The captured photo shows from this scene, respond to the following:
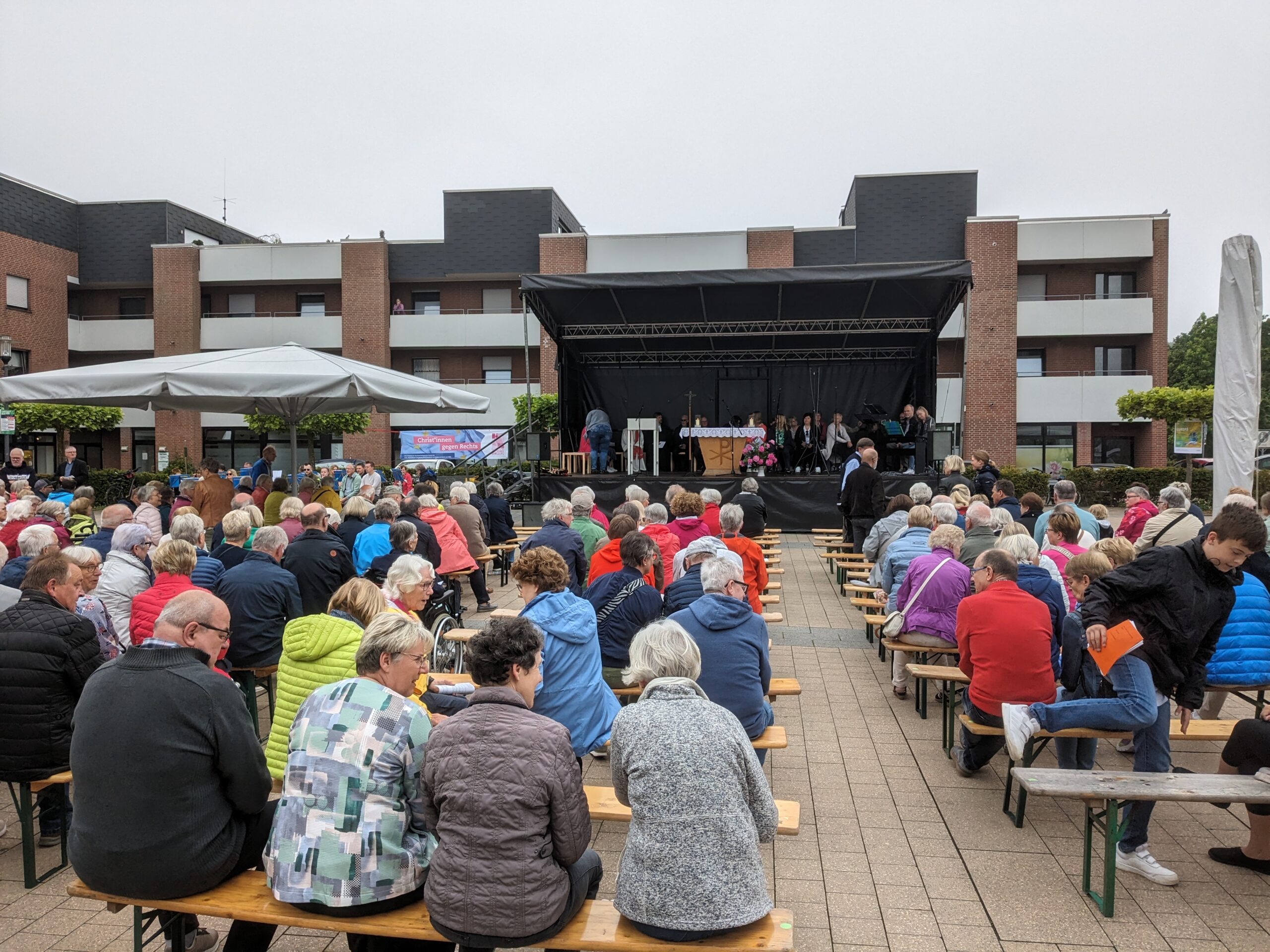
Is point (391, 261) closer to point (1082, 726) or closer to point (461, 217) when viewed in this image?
point (461, 217)

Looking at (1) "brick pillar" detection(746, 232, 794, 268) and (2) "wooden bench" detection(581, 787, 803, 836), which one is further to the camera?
(1) "brick pillar" detection(746, 232, 794, 268)

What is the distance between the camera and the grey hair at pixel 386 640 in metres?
2.52

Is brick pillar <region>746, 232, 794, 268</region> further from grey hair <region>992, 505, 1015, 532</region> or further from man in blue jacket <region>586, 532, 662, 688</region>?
A: man in blue jacket <region>586, 532, 662, 688</region>

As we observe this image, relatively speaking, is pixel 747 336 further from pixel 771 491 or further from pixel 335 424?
pixel 335 424

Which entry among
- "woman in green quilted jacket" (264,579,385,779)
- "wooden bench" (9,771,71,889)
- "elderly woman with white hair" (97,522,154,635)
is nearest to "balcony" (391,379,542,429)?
"elderly woman with white hair" (97,522,154,635)

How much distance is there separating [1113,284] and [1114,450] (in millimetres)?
5459

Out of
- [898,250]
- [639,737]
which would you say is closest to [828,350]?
[898,250]

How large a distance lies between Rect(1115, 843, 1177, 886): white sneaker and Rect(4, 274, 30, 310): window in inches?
1352

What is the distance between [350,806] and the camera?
7.73 feet

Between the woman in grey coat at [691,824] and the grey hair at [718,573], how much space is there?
5.19 ft

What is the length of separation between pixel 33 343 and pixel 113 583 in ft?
99.4

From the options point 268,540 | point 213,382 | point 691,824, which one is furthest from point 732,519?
point 213,382

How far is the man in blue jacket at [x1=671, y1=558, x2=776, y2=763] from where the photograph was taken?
3.81 m

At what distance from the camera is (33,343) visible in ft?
95.7
